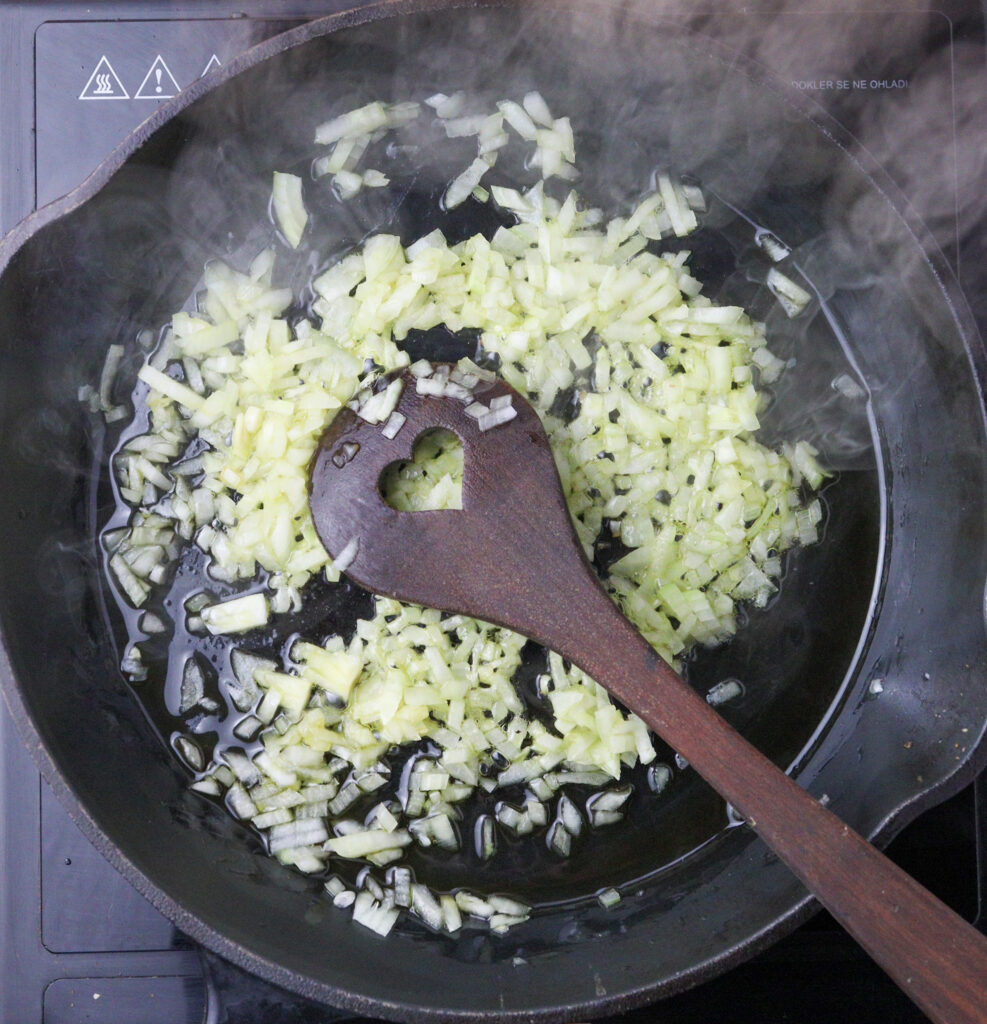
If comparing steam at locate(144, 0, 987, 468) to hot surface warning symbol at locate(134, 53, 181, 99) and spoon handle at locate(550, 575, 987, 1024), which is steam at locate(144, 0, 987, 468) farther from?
spoon handle at locate(550, 575, 987, 1024)

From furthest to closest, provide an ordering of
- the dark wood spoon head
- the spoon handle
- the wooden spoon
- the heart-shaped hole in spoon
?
the heart-shaped hole in spoon, the dark wood spoon head, the wooden spoon, the spoon handle

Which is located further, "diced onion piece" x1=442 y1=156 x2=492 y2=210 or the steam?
"diced onion piece" x1=442 y1=156 x2=492 y2=210

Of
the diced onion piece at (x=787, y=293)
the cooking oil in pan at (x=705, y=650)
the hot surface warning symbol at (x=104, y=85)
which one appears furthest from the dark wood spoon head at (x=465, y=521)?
the hot surface warning symbol at (x=104, y=85)

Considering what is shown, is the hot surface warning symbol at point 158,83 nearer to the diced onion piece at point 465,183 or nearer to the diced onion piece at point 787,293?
the diced onion piece at point 465,183

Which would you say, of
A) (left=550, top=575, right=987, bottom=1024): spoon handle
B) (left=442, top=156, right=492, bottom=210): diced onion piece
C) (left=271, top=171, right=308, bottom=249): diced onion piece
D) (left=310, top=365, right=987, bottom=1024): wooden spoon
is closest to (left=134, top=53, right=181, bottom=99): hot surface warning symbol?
(left=271, top=171, right=308, bottom=249): diced onion piece

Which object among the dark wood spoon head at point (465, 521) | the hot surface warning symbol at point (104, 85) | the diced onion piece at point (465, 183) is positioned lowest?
the dark wood spoon head at point (465, 521)

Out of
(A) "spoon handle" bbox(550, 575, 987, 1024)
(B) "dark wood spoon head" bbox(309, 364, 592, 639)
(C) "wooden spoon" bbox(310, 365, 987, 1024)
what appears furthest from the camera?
(B) "dark wood spoon head" bbox(309, 364, 592, 639)

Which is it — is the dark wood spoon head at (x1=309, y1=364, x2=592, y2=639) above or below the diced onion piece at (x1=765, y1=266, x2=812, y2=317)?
above
